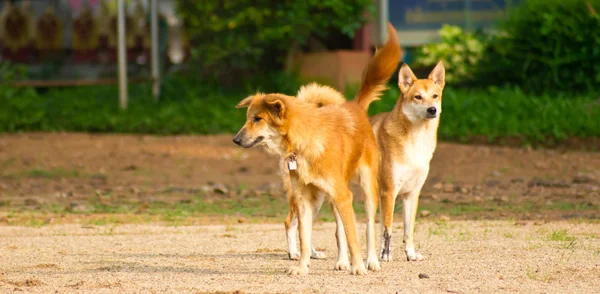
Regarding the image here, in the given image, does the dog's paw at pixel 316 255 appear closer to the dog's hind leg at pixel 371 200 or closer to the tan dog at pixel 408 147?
the tan dog at pixel 408 147

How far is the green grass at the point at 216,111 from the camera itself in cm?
1360

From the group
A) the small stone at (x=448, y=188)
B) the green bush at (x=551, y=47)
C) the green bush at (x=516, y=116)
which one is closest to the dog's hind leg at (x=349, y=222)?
the small stone at (x=448, y=188)

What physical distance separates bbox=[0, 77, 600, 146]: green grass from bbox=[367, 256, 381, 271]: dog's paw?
7.59 meters

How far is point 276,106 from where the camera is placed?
19.6 feet

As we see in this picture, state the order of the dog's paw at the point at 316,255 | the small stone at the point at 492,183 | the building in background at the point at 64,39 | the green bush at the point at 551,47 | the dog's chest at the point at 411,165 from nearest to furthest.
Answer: the dog's chest at the point at 411,165
the dog's paw at the point at 316,255
the small stone at the point at 492,183
the green bush at the point at 551,47
the building in background at the point at 64,39

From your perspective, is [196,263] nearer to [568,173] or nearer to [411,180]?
[411,180]

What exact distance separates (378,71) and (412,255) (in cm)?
141

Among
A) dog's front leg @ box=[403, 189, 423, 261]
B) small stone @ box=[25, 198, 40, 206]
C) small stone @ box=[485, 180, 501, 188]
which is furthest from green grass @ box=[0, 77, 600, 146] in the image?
dog's front leg @ box=[403, 189, 423, 261]

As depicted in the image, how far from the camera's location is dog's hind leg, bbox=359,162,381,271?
6.34m

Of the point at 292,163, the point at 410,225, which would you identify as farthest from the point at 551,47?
the point at 292,163

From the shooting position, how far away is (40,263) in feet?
21.9

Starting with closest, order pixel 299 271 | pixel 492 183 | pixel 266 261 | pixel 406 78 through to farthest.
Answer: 1. pixel 299 271
2. pixel 266 261
3. pixel 406 78
4. pixel 492 183

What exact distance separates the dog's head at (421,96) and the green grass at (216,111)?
6.39m

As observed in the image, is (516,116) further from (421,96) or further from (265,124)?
(265,124)
